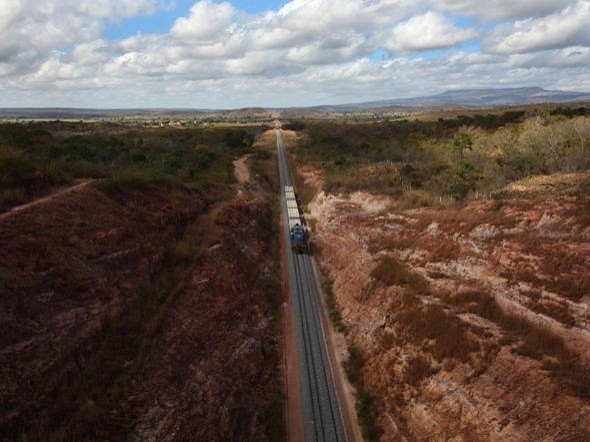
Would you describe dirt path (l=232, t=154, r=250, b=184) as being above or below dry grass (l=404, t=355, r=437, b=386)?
above

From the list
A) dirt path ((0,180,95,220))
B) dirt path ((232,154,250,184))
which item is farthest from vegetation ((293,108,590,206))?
dirt path ((0,180,95,220))

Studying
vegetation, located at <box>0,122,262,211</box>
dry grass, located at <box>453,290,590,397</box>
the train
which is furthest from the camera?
the train

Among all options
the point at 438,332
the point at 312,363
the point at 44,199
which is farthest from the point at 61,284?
the point at 438,332

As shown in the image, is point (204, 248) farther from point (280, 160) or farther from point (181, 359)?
point (280, 160)

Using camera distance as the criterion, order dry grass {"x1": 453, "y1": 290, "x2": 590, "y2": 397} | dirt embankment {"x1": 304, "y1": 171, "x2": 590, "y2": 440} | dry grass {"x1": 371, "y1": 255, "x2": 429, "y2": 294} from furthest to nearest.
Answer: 1. dry grass {"x1": 371, "y1": 255, "x2": 429, "y2": 294}
2. dirt embankment {"x1": 304, "y1": 171, "x2": 590, "y2": 440}
3. dry grass {"x1": 453, "y1": 290, "x2": 590, "y2": 397}

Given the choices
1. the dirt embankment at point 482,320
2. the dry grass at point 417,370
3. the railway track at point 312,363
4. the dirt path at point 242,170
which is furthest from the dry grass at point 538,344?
the dirt path at point 242,170

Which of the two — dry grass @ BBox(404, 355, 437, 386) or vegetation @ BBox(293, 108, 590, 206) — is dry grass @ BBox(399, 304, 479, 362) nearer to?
dry grass @ BBox(404, 355, 437, 386)
